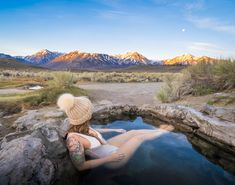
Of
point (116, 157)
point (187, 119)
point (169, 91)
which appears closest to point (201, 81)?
point (169, 91)

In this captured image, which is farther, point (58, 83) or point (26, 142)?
point (58, 83)

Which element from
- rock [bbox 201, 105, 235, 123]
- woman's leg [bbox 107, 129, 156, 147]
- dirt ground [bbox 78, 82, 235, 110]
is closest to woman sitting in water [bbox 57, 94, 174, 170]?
Result: woman's leg [bbox 107, 129, 156, 147]

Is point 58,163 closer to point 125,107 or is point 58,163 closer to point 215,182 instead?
point 215,182

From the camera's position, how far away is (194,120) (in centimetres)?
603

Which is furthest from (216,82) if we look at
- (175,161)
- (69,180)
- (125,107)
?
(69,180)

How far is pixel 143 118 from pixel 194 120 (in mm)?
1798

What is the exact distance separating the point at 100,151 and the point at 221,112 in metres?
3.73

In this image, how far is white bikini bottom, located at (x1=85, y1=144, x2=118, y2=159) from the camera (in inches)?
140

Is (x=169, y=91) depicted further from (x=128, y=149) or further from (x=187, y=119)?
(x=128, y=149)

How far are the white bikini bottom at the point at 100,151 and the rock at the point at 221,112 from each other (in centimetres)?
315

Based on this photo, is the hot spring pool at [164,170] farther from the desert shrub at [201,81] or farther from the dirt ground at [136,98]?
the desert shrub at [201,81]

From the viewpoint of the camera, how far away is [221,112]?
20.1 feet

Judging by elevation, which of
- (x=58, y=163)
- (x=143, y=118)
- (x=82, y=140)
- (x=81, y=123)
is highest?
(x=81, y=123)

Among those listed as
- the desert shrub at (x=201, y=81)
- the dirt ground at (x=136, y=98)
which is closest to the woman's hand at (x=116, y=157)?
the dirt ground at (x=136, y=98)
